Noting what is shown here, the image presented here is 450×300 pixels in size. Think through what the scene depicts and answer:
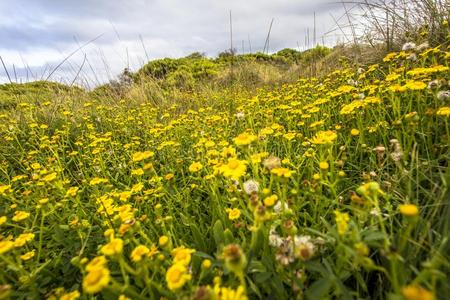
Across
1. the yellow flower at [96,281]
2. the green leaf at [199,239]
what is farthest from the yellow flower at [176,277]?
the green leaf at [199,239]

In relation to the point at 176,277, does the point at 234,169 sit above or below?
above

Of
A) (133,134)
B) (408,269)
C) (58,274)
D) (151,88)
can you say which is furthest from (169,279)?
(151,88)

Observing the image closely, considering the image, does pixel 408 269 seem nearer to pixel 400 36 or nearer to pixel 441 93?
pixel 441 93

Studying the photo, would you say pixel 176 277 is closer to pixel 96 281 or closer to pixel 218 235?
pixel 96 281

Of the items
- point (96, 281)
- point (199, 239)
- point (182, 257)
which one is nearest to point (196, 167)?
point (199, 239)

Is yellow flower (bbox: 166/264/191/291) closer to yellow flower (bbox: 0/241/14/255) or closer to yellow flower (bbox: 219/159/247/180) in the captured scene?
yellow flower (bbox: 219/159/247/180)

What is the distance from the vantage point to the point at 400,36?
3.15m

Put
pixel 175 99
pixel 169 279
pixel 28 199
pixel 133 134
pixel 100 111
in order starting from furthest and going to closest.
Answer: pixel 175 99 < pixel 100 111 < pixel 133 134 < pixel 28 199 < pixel 169 279

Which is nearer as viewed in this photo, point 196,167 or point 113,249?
point 113,249

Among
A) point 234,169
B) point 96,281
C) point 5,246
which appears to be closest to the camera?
point 96,281

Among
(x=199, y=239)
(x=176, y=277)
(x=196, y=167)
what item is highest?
(x=196, y=167)

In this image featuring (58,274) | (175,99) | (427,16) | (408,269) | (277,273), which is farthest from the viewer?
(175,99)

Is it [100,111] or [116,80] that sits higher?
[116,80]

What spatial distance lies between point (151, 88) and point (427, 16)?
155 inches
